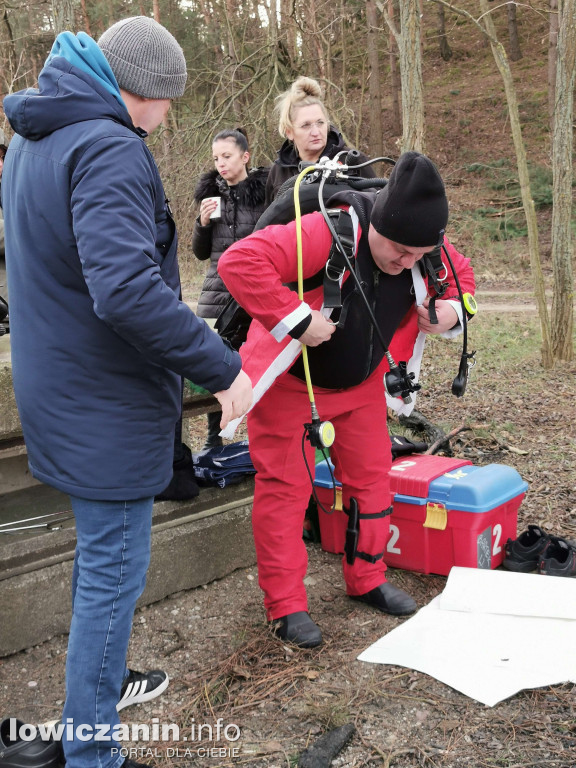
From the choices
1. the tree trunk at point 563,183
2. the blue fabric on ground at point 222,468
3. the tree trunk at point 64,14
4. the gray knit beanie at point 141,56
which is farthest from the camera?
the tree trunk at point 563,183

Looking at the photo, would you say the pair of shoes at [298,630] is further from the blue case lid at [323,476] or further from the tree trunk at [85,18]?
the tree trunk at [85,18]

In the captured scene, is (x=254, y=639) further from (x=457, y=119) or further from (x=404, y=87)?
(x=457, y=119)

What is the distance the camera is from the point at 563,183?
765 cm

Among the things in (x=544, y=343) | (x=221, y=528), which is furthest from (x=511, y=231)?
(x=221, y=528)

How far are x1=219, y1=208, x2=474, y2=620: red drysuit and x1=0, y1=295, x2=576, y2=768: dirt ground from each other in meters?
0.24

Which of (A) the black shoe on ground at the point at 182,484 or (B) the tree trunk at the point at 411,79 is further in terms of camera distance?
(B) the tree trunk at the point at 411,79

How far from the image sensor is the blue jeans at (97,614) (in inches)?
79.7

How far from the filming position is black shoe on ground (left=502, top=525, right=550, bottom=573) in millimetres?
3531

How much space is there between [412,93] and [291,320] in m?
3.97

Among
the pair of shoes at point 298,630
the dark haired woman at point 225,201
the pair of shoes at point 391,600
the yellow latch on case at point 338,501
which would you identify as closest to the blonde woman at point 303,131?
the dark haired woman at point 225,201

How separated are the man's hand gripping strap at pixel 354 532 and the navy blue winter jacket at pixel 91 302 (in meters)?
1.37

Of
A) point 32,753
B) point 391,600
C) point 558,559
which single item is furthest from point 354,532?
point 32,753

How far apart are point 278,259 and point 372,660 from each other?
1565 millimetres

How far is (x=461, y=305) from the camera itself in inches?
125
